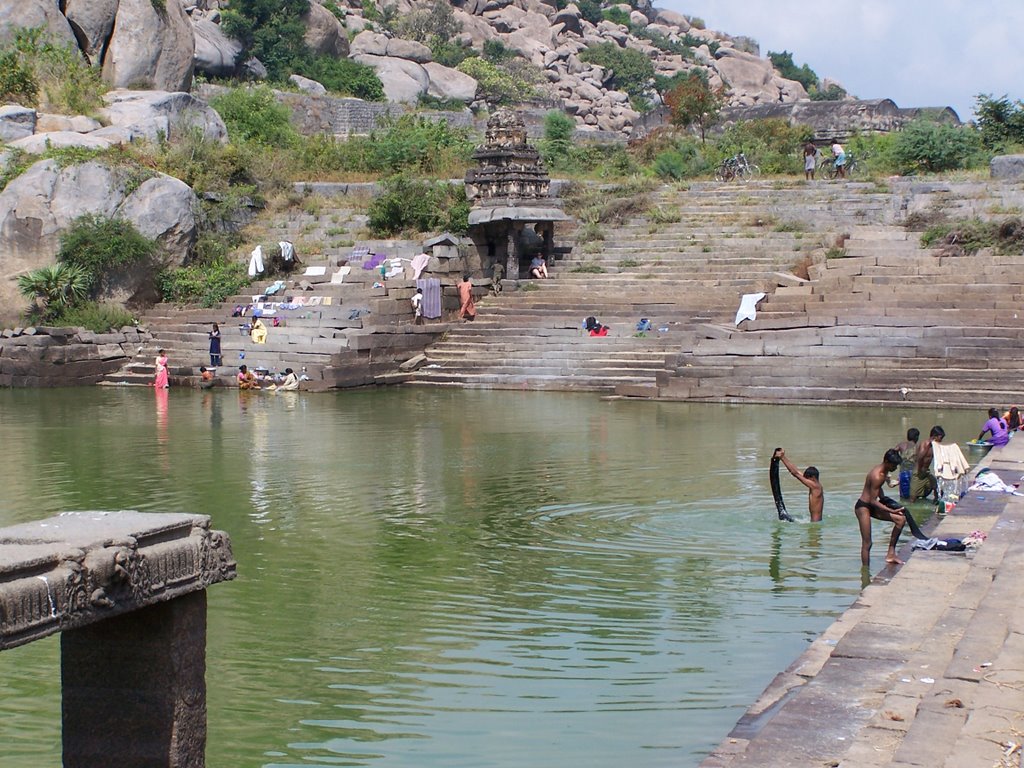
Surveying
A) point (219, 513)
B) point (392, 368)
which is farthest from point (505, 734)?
point (392, 368)

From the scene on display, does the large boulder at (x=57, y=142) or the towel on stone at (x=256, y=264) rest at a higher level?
the large boulder at (x=57, y=142)

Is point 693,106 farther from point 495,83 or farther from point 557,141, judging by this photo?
point 495,83

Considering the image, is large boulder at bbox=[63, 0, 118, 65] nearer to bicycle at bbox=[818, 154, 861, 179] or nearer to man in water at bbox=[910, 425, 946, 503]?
bicycle at bbox=[818, 154, 861, 179]

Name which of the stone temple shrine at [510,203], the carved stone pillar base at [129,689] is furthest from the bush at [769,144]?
the carved stone pillar base at [129,689]

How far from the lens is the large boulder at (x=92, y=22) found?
34000 mm

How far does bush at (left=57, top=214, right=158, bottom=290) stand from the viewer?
25.2 metres

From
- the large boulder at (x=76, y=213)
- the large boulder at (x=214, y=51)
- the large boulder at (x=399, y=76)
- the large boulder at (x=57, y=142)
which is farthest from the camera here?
the large boulder at (x=399, y=76)

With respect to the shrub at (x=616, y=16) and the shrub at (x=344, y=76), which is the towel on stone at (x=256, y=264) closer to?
the shrub at (x=344, y=76)

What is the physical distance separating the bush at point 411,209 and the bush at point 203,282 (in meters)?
2.85

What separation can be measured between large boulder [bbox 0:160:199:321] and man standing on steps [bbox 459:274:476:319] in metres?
5.53

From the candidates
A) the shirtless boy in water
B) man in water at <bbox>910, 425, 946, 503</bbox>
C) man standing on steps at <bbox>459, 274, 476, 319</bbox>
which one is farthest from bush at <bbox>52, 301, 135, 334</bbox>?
the shirtless boy in water

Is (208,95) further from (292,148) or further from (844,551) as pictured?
(844,551)

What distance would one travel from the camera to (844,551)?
10.5 m

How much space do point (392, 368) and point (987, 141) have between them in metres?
14.6
